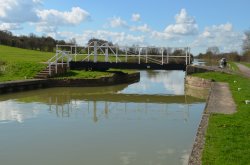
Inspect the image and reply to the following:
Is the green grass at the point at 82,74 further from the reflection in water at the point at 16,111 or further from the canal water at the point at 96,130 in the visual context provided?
the reflection in water at the point at 16,111

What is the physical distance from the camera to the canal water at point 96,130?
887 centimetres

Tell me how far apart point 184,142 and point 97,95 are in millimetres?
12535

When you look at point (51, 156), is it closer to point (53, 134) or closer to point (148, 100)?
point (53, 134)

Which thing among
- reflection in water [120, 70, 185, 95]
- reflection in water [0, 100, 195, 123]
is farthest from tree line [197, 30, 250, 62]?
reflection in water [0, 100, 195, 123]

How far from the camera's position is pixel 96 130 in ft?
39.1

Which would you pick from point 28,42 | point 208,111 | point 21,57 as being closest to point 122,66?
point 208,111

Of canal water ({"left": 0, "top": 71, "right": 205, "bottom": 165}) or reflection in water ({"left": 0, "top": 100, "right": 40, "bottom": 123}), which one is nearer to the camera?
canal water ({"left": 0, "top": 71, "right": 205, "bottom": 165})

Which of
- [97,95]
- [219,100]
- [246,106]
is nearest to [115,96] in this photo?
[97,95]

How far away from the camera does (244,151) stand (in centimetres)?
787

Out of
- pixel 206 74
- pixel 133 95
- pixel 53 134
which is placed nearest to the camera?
pixel 53 134

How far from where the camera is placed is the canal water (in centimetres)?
887

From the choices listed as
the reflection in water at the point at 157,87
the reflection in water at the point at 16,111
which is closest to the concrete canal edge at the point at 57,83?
the reflection in water at the point at 157,87

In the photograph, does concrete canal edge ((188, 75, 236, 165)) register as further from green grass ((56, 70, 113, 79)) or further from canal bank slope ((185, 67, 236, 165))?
green grass ((56, 70, 113, 79))

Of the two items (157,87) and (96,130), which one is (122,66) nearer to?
(157,87)
